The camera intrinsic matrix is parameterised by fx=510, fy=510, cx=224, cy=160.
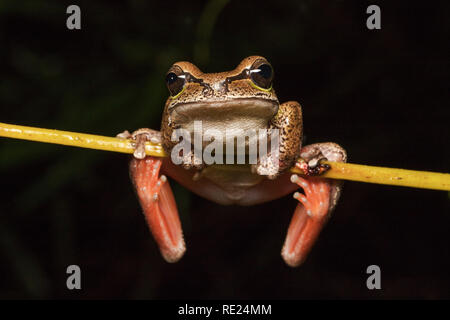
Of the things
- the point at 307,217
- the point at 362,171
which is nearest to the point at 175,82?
the point at 362,171

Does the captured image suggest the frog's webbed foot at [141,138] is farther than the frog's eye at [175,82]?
Yes

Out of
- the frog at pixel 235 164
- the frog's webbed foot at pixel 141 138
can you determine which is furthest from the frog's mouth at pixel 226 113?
the frog's webbed foot at pixel 141 138

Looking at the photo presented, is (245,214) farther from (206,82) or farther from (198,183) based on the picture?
(206,82)

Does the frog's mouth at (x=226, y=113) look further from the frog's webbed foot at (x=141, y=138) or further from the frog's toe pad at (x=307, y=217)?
the frog's toe pad at (x=307, y=217)

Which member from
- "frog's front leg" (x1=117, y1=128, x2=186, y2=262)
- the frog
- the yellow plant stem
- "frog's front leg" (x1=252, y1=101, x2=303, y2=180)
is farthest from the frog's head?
the yellow plant stem

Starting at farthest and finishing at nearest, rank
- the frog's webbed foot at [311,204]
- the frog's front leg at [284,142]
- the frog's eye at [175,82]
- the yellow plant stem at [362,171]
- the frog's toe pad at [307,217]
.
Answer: the frog's toe pad at [307,217], the frog's webbed foot at [311,204], the frog's front leg at [284,142], the frog's eye at [175,82], the yellow plant stem at [362,171]

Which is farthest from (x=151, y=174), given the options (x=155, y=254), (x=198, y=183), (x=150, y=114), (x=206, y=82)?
(x=155, y=254)

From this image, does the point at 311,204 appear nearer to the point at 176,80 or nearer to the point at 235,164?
the point at 235,164
